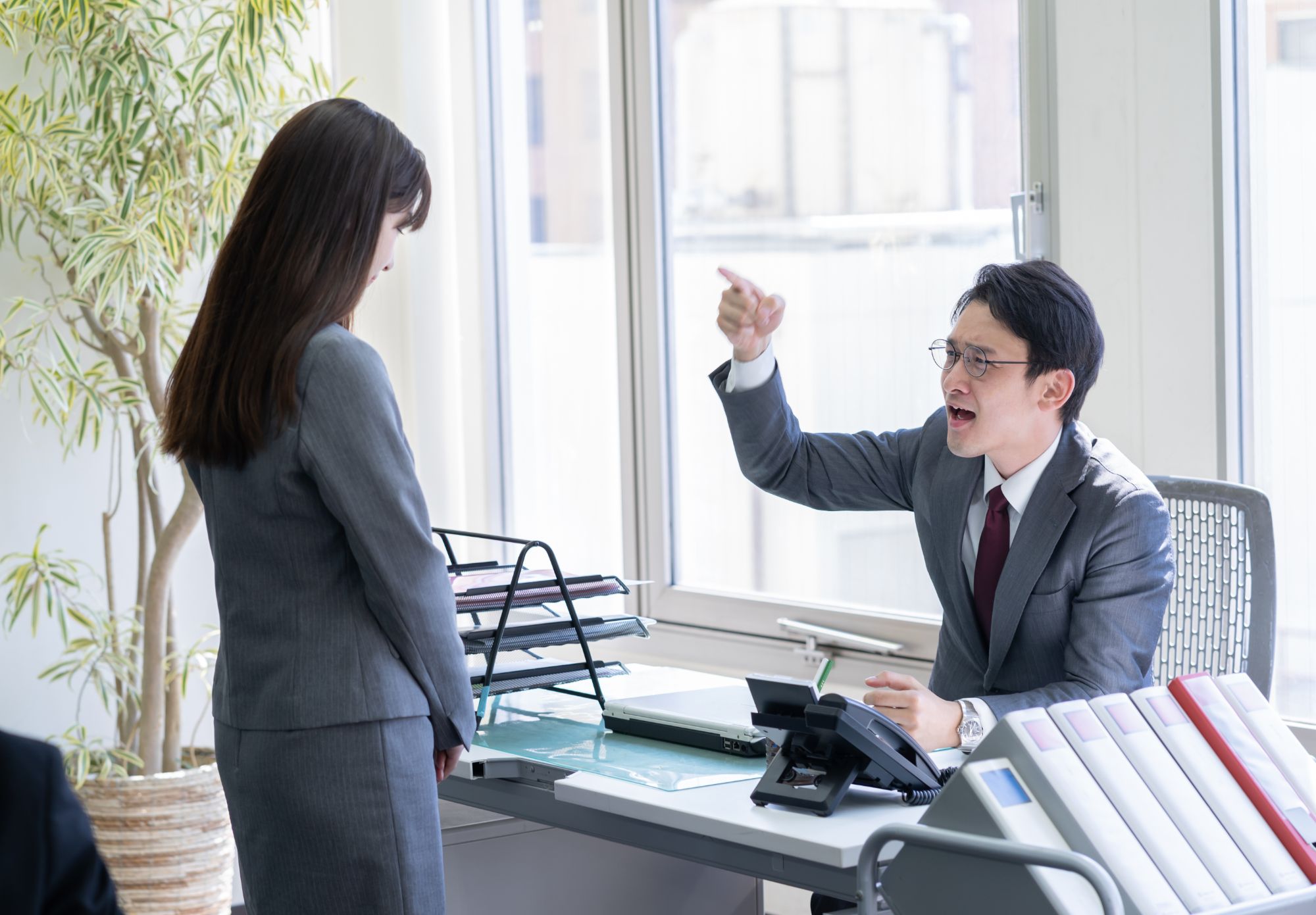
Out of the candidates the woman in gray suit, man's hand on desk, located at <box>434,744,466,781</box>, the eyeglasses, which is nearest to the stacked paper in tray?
man's hand on desk, located at <box>434,744,466,781</box>

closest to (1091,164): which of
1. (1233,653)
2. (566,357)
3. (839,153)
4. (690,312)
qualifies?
(839,153)

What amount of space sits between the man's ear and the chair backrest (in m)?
0.29

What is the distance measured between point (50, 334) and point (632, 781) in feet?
7.89

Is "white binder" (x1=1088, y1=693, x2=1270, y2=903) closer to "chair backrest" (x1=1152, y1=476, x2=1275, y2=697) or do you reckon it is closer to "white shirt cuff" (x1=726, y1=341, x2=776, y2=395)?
"chair backrest" (x1=1152, y1=476, x2=1275, y2=697)

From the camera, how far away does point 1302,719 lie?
2.35 m

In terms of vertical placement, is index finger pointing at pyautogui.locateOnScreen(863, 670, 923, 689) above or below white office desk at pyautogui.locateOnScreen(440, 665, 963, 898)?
above

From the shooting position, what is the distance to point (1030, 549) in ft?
6.04

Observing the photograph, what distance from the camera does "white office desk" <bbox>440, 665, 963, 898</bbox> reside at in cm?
144

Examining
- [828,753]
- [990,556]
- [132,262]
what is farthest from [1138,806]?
[132,262]

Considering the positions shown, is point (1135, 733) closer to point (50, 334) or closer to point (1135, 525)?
point (1135, 525)

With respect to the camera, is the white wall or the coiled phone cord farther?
the white wall

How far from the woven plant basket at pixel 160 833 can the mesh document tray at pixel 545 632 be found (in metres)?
1.40

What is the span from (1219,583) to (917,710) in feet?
2.19

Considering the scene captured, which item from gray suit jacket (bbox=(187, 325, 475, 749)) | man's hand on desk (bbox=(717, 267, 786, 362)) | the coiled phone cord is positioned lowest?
the coiled phone cord
